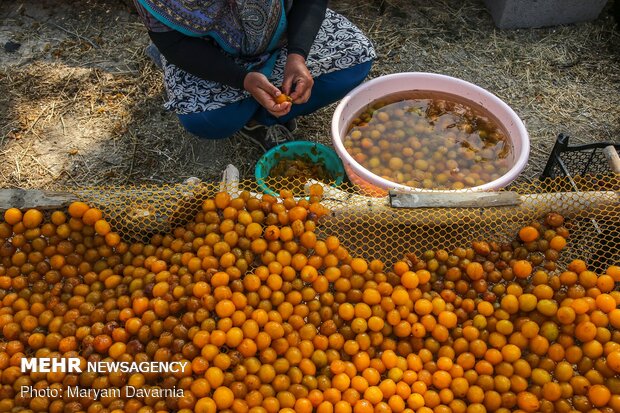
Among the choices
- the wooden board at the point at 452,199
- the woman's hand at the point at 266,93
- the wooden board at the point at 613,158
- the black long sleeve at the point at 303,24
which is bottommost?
the wooden board at the point at 452,199

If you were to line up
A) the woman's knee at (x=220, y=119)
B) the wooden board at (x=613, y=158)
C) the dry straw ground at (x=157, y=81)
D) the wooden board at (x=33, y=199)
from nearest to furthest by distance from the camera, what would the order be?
the wooden board at (x=33, y=199) < the wooden board at (x=613, y=158) < the woman's knee at (x=220, y=119) < the dry straw ground at (x=157, y=81)

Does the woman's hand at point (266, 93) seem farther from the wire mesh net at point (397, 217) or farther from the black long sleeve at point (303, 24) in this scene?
the wire mesh net at point (397, 217)

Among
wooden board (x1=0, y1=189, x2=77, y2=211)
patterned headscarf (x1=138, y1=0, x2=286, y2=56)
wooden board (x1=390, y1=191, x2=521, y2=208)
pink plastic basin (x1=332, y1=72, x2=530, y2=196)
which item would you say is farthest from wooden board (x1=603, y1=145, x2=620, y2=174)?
wooden board (x1=0, y1=189, x2=77, y2=211)

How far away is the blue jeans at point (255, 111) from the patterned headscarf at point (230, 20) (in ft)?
1.13

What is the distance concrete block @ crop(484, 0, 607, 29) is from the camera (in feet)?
14.2

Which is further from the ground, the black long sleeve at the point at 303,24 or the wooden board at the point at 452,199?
the black long sleeve at the point at 303,24

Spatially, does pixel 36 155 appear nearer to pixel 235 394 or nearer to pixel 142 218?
pixel 142 218

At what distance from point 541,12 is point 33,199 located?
4.25m

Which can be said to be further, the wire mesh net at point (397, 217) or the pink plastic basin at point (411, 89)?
the pink plastic basin at point (411, 89)

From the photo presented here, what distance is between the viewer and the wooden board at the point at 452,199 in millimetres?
2408

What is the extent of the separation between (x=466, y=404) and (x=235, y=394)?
3.14 feet

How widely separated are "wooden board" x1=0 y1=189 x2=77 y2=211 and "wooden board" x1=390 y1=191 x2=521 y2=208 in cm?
158

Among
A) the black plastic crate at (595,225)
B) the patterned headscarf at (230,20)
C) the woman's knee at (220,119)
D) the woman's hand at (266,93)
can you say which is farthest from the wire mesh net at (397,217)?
the patterned headscarf at (230,20)

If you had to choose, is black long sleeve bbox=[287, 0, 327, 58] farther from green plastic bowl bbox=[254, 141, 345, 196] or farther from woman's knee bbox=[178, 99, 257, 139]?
green plastic bowl bbox=[254, 141, 345, 196]
